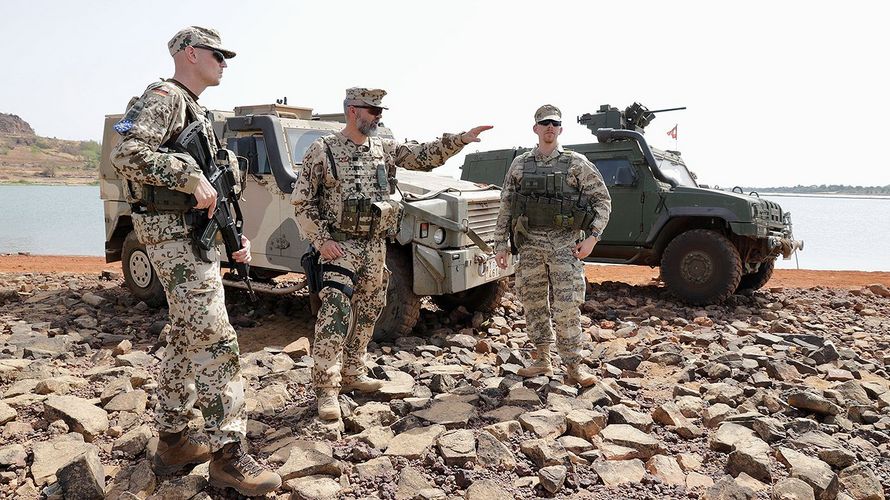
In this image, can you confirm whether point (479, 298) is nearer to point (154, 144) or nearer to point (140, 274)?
point (140, 274)

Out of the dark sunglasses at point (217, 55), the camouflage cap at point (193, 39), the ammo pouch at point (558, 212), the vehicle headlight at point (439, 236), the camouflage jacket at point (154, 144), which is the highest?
the camouflage cap at point (193, 39)

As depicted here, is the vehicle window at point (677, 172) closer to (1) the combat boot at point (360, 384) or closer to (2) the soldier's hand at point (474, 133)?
(2) the soldier's hand at point (474, 133)

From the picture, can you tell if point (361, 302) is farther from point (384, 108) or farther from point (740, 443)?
point (740, 443)

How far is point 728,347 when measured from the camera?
210 inches

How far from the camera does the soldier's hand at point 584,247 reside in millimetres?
4000

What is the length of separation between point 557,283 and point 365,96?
1655 mm

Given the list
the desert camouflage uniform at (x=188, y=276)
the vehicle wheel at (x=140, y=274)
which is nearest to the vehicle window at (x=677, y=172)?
the vehicle wheel at (x=140, y=274)

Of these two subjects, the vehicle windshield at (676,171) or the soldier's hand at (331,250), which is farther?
the vehicle windshield at (676,171)

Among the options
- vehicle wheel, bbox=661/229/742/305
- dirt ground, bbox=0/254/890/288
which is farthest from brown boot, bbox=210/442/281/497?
dirt ground, bbox=0/254/890/288

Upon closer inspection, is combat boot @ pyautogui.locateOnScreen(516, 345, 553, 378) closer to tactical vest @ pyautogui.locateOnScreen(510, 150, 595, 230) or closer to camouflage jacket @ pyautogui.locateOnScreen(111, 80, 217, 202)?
tactical vest @ pyautogui.locateOnScreen(510, 150, 595, 230)

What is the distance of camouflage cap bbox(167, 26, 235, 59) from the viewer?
8.66 feet

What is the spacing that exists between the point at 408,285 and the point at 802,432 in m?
2.81

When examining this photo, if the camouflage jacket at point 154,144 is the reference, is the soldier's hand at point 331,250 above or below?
below

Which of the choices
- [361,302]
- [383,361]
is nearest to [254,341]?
[383,361]
